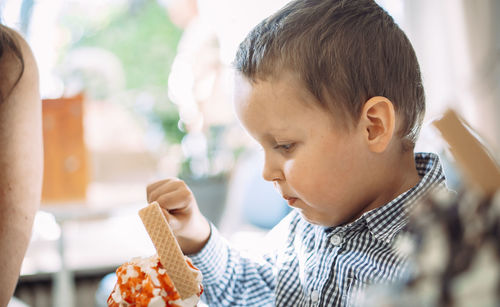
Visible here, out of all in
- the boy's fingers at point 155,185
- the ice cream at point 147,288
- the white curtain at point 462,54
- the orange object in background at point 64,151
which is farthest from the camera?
the white curtain at point 462,54

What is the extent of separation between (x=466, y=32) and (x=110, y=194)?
5.18ft

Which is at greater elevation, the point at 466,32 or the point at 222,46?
the point at 466,32

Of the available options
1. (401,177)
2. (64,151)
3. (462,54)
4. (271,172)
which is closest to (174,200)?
(271,172)

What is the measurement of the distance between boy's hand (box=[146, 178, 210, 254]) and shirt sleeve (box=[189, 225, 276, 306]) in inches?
0.9

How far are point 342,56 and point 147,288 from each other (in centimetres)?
43

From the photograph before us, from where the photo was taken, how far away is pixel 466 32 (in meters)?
2.04

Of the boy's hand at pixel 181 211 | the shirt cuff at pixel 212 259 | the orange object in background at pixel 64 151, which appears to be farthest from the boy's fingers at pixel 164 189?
the orange object in background at pixel 64 151

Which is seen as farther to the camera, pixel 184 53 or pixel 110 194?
pixel 184 53

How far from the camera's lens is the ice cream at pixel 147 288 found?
624 millimetres

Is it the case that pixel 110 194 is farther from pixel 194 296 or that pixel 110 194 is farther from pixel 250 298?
pixel 194 296

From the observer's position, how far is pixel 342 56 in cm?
77

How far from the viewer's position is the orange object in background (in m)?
1.80

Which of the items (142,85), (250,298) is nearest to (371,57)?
(250,298)

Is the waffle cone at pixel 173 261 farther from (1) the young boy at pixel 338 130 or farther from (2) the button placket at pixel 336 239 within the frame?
(2) the button placket at pixel 336 239
